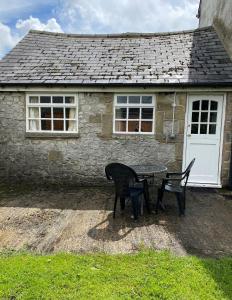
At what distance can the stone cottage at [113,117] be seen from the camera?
7.50 metres

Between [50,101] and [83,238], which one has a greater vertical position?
[50,101]

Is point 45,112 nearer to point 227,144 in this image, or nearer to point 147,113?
point 147,113

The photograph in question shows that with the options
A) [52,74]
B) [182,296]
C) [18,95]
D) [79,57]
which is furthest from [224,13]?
[182,296]

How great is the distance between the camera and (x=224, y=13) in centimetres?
897

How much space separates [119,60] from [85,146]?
3285mm

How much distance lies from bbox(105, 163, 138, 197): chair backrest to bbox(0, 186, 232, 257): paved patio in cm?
64

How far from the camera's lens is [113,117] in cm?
777

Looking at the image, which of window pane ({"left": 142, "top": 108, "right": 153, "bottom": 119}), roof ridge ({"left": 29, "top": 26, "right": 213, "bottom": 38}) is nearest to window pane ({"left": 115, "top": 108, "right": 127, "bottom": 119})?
window pane ({"left": 142, "top": 108, "right": 153, "bottom": 119})

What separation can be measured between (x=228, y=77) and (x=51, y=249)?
6.53m

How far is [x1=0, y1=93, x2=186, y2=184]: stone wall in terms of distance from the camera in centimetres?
767

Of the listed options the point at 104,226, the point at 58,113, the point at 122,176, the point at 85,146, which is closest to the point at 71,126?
the point at 58,113

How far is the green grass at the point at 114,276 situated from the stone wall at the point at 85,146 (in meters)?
4.24

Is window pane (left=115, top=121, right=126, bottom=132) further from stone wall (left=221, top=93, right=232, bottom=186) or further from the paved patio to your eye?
stone wall (left=221, top=93, right=232, bottom=186)

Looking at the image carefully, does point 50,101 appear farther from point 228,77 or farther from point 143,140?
point 228,77
